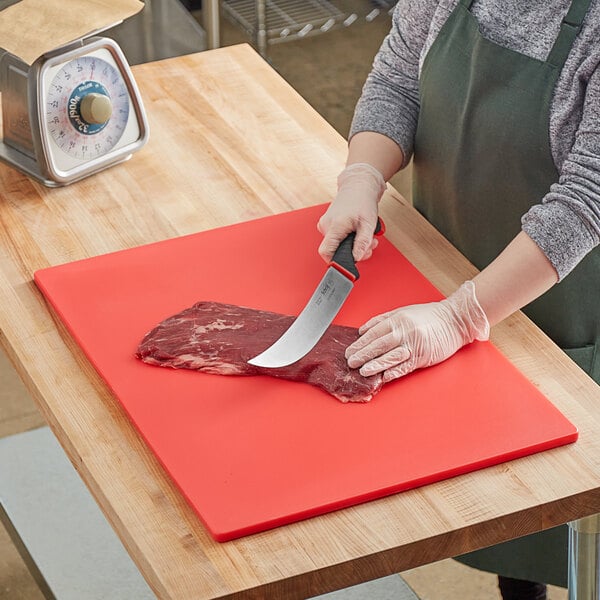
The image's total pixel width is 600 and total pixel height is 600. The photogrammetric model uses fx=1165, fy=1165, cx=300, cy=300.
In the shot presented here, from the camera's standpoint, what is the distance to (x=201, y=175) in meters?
1.70

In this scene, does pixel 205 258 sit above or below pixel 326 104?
above

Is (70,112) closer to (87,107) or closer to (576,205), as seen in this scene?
(87,107)

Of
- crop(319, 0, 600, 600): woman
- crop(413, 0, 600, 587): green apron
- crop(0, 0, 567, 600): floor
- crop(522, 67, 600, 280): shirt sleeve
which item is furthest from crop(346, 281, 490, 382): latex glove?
crop(0, 0, 567, 600): floor

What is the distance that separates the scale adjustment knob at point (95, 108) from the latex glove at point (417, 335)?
0.56 m

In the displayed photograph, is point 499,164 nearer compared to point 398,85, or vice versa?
point 499,164

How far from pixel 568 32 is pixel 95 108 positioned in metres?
0.67

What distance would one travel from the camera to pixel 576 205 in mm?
1330

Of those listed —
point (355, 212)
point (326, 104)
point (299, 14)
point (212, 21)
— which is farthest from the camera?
point (299, 14)

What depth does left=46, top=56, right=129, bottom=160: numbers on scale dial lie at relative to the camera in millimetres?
1659

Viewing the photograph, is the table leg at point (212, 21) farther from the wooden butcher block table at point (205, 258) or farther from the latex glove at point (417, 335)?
the latex glove at point (417, 335)

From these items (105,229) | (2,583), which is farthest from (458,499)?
(2,583)

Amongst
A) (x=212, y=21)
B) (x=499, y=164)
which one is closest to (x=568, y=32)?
(x=499, y=164)

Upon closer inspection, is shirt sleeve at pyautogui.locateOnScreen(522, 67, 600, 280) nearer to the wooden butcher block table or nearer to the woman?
the woman

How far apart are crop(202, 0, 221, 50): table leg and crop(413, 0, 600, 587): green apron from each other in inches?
29.4
